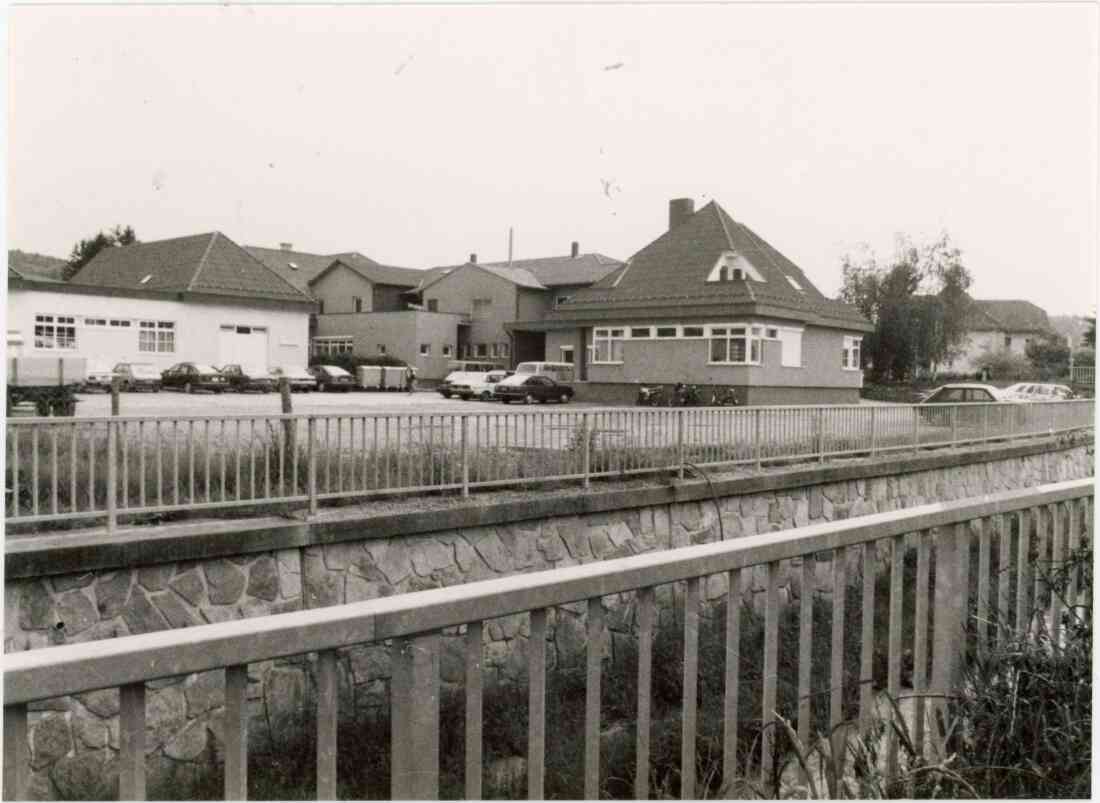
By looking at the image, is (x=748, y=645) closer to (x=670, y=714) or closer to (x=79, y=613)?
(x=670, y=714)

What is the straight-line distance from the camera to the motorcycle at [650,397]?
2142 centimetres

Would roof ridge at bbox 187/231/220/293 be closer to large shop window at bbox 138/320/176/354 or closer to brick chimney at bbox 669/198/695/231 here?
large shop window at bbox 138/320/176/354

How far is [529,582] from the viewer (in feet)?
6.40

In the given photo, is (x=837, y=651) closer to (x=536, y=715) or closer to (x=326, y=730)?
(x=536, y=715)

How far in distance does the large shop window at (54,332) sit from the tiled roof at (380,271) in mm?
29916

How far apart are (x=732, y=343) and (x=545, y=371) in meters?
4.92

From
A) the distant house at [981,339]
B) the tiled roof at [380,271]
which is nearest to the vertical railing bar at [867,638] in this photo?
the distant house at [981,339]

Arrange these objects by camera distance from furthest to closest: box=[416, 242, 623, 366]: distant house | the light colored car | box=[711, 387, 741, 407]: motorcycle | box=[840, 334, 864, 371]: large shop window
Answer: box=[416, 242, 623, 366]: distant house
box=[840, 334, 864, 371]: large shop window
box=[711, 387, 741, 407]: motorcycle
the light colored car

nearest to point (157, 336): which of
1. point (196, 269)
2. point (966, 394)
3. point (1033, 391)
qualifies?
point (196, 269)

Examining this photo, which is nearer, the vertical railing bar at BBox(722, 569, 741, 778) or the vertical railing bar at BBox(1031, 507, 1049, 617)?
the vertical railing bar at BBox(722, 569, 741, 778)

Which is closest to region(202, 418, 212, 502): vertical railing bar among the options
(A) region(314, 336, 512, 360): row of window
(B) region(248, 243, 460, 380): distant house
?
(A) region(314, 336, 512, 360): row of window

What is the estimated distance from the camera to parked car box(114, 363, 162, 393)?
18.6 m

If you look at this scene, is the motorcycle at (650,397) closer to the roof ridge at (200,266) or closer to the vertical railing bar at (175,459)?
the roof ridge at (200,266)

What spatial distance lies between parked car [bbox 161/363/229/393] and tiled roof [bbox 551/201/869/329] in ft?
Result: 28.4
